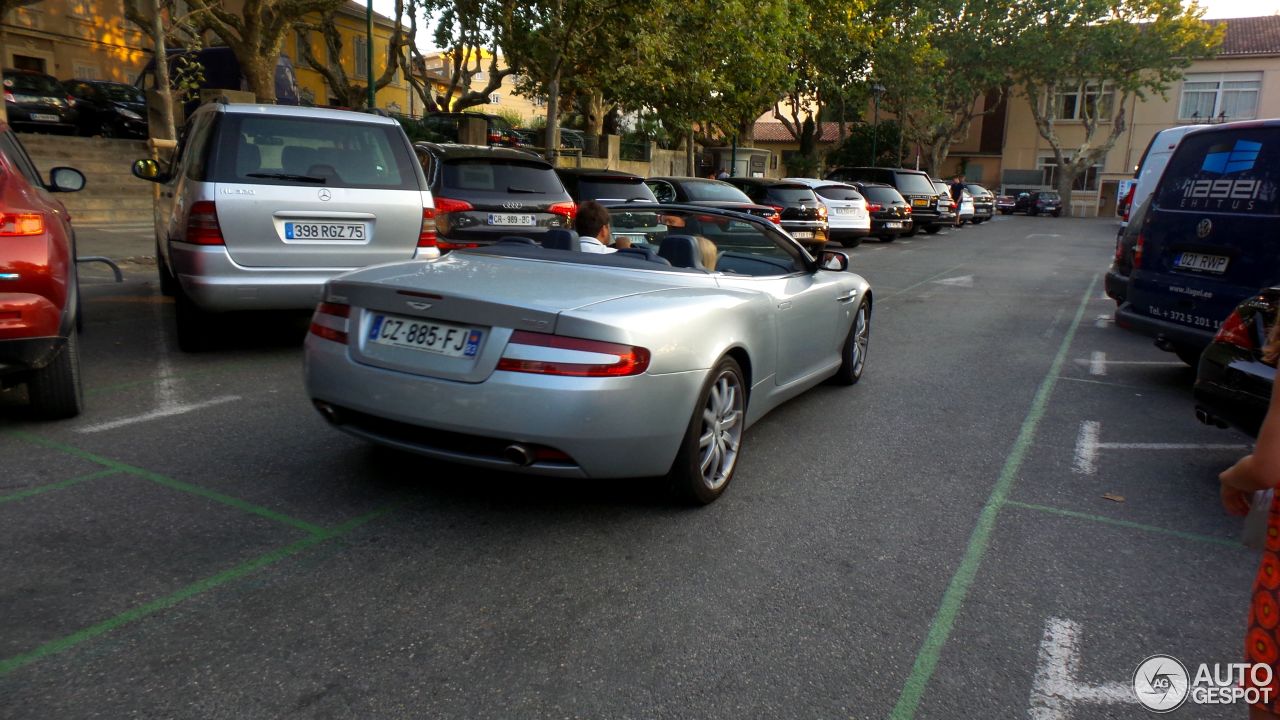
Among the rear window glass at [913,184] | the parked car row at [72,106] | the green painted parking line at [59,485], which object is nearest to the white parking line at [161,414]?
the green painted parking line at [59,485]

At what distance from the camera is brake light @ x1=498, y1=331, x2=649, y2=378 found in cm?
338

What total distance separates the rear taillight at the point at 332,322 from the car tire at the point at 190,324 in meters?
3.05

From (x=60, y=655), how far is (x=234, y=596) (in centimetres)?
52

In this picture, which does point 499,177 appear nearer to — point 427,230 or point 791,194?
point 427,230

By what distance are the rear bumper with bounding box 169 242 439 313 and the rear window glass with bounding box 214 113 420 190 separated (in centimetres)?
56

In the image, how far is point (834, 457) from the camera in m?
4.91

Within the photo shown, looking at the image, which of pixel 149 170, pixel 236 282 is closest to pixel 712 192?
pixel 149 170

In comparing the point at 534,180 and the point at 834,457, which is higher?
the point at 534,180

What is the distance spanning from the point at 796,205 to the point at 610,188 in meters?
7.36

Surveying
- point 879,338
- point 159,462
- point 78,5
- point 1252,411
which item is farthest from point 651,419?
point 78,5

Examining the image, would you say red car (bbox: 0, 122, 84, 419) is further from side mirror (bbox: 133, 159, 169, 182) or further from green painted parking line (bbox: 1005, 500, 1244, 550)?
green painted parking line (bbox: 1005, 500, 1244, 550)

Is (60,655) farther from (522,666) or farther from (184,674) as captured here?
(522,666)

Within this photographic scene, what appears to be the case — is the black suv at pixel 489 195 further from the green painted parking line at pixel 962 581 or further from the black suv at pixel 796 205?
the black suv at pixel 796 205

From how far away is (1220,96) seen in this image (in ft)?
165
